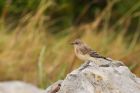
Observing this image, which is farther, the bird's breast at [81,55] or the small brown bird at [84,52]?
the bird's breast at [81,55]

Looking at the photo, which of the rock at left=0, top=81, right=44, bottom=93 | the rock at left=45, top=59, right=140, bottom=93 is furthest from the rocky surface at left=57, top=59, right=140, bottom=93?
the rock at left=0, top=81, right=44, bottom=93

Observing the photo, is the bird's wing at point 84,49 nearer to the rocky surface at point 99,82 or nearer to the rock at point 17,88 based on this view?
the rocky surface at point 99,82

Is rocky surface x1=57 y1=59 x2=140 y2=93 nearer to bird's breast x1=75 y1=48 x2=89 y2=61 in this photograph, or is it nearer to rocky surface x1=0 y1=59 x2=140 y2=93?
rocky surface x1=0 y1=59 x2=140 y2=93

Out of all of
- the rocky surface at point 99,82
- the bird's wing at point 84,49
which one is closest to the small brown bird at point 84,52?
the bird's wing at point 84,49

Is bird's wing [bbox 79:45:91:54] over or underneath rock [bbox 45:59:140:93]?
over

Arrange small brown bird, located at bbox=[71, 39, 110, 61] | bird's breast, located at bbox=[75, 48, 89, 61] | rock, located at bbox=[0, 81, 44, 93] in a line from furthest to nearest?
rock, located at bbox=[0, 81, 44, 93] → bird's breast, located at bbox=[75, 48, 89, 61] → small brown bird, located at bbox=[71, 39, 110, 61]

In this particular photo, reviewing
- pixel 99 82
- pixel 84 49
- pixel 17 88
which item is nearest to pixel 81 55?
pixel 84 49

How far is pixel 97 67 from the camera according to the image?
5074 millimetres

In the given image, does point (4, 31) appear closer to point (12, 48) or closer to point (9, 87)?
point (12, 48)

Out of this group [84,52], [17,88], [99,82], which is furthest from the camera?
[17,88]

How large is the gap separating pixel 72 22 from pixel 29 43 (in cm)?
430

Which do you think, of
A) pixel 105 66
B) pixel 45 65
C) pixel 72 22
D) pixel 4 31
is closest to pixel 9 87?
pixel 45 65

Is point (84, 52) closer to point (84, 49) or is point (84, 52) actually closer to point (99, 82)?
point (84, 49)

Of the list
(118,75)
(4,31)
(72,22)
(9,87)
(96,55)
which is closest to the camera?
(118,75)
